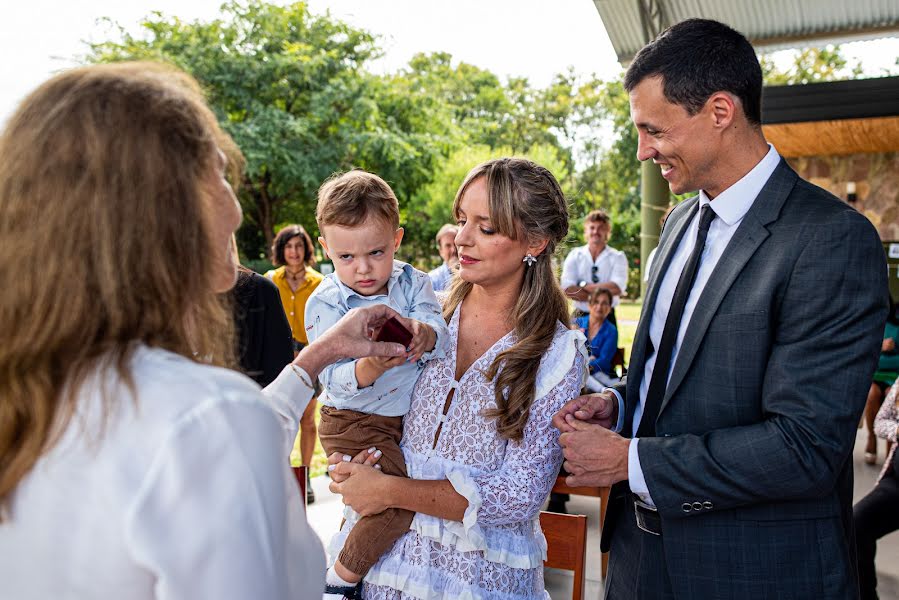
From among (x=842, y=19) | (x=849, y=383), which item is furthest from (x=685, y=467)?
(x=842, y=19)

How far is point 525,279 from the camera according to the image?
2.02 m

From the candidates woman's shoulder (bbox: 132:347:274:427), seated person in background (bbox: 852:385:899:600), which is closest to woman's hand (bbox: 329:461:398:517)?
woman's shoulder (bbox: 132:347:274:427)

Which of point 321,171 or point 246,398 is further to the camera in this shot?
point 321,171

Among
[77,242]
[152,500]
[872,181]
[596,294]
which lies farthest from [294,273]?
[872,181]

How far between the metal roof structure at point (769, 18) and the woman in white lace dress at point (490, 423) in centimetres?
465

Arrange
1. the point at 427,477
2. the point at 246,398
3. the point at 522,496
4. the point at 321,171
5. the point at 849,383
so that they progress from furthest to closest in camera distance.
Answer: the point at 321,171 → the point at 427,477 → the point at 522,496 → the point at 849,383 → the point at 246,398

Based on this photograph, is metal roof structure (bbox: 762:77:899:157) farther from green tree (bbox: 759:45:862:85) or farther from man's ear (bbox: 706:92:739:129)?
green tree (bbox: 759:45:862:85)

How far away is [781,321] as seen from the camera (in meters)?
1.51

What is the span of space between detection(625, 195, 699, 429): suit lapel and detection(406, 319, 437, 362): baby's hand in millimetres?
572

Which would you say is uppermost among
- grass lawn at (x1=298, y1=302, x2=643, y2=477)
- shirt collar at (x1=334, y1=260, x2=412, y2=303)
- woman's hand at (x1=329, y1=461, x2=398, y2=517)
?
shirt collar at (x1=334, y1=260, x2=412, y2=303)

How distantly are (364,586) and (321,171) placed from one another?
54.1 ft

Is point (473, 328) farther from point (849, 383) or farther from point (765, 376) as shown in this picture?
point (849, 383)

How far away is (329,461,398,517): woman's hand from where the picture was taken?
1.76 metres

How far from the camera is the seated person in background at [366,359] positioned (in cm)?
179
